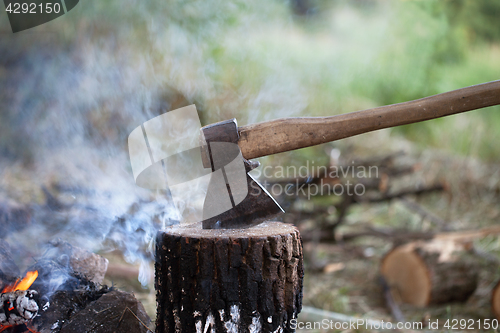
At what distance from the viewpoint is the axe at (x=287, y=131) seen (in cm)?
159

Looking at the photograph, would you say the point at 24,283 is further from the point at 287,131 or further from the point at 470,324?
the point at 470,324

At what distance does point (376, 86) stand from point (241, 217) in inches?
248

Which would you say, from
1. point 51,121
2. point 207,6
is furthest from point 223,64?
point 51,121

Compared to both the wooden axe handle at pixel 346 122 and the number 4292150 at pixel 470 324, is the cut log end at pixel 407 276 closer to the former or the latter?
the number 4292150 at pixel 470 324

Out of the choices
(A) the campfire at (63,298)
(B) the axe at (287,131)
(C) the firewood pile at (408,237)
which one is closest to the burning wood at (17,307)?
(A) the campfire at (63,298)

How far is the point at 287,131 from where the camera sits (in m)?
1.68

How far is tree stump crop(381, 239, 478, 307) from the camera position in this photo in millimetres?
3320

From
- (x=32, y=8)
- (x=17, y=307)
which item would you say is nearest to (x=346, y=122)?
(x=17, y=307)

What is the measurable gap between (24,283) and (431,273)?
344cm

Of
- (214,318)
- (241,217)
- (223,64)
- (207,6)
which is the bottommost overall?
(214,318)

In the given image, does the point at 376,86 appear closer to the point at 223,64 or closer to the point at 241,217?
the point at 223,64

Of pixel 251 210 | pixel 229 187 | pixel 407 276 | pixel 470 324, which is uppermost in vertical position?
pixel 229 187

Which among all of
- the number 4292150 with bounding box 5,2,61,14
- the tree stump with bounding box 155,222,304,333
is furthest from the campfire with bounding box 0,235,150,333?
the number 4292150 with bounding box 5,2,61,14

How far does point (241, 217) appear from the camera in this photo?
1621 millimetres
